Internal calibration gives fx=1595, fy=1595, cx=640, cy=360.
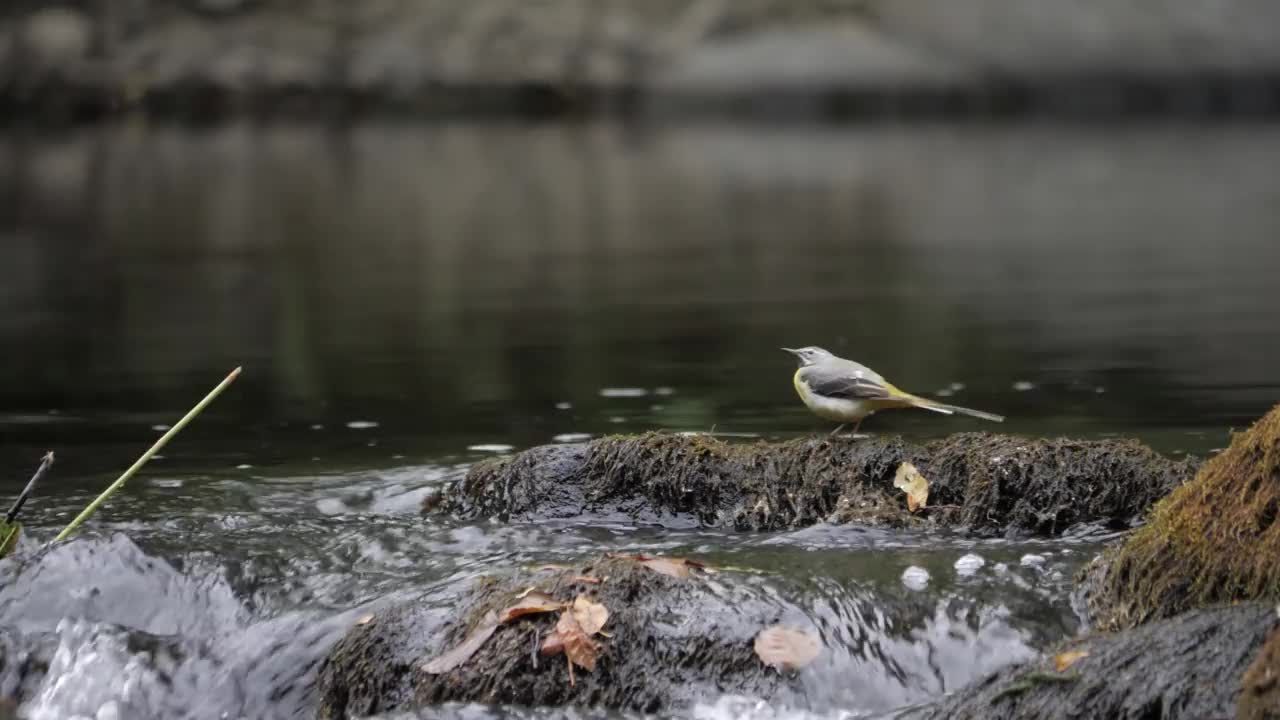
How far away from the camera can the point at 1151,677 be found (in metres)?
4.00

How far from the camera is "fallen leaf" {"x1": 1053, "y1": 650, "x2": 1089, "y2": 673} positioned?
4262 mm

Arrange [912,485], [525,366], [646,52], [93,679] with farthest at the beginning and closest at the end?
[646,52] < [525,366] < [912,485] < [93,679]

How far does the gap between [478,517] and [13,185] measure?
28.8 metres

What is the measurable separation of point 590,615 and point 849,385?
2392mm

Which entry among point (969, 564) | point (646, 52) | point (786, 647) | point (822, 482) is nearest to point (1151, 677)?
point (786, 647)

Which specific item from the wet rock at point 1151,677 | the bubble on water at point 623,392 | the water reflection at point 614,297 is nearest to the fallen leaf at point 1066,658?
the wet rock at point 1151,677

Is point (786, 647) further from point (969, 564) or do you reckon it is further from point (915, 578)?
point (969, 564)

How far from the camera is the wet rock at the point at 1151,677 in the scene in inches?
154

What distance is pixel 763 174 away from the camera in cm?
3294

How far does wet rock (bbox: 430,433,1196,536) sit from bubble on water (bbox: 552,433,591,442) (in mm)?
1920

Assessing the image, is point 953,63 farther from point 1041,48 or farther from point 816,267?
point 816,267

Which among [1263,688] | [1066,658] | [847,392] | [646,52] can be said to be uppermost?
[646,52]

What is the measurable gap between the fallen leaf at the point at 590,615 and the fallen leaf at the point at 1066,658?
1367mm

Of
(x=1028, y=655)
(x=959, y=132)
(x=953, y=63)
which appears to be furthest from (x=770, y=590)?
(x=953, y=63)
